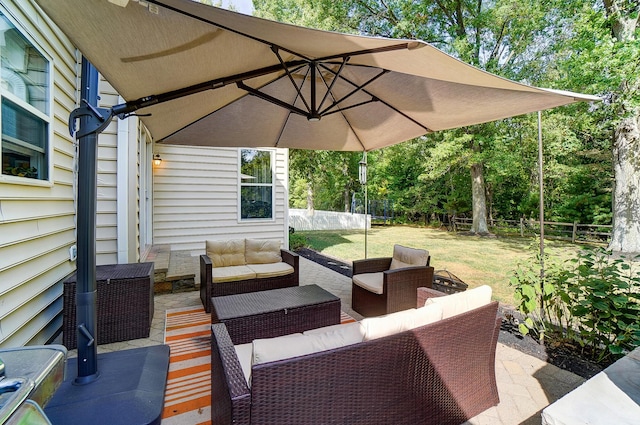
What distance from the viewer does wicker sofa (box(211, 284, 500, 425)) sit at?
53.2 inches

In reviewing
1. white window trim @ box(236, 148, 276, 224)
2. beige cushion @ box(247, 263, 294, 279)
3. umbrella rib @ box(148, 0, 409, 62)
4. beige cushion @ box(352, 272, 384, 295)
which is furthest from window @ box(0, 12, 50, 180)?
white window trim @ box(236, 148, 276, 224)

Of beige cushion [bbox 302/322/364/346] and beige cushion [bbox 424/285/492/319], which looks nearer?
beige cushion [bbox 302/322/364/346]

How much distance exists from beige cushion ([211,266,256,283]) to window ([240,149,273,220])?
10.0 feet

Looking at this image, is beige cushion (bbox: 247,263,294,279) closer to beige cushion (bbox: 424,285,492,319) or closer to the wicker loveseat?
the wicker loveseat

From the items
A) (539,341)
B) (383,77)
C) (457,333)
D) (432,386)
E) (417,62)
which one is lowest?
(539,341)

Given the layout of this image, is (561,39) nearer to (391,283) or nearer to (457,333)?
(391,283)

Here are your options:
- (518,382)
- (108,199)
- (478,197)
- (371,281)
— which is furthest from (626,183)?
(108,199)

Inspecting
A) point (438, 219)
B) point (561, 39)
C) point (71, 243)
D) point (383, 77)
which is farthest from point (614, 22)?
point (438, 219)

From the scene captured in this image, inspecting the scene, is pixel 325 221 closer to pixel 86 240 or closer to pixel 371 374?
pixel 86 240

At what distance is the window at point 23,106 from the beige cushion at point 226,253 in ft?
7.29

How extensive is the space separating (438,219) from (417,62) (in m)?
19.4

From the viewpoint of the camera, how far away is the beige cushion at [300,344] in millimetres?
1417

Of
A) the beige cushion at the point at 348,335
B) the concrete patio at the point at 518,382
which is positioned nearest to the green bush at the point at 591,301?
the concrete patio at the point at 518,382

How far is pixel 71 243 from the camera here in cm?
352
